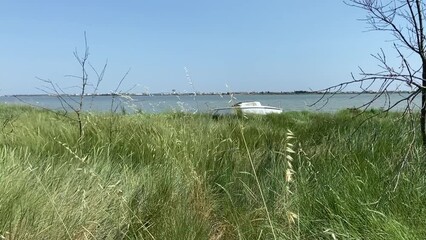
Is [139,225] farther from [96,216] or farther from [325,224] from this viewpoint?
[325,224]

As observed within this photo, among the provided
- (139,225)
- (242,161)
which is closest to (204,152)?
(242,161)

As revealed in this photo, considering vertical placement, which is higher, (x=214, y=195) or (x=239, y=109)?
(x=239, y=109)

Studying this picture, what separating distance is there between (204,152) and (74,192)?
5.52ft

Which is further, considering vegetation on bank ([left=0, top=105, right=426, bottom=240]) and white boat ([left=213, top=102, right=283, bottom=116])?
white boat ([left=213, top=102, right=283, bottom=116])

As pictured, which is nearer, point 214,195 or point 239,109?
point 214,195

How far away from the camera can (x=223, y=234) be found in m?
2.79

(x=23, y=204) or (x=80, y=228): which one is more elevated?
(x=23, y=204)

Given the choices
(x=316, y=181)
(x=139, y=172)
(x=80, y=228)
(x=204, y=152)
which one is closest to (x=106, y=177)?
(x=139, y=172)

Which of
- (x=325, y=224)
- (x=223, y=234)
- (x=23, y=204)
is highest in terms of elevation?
(x=23, y=204)

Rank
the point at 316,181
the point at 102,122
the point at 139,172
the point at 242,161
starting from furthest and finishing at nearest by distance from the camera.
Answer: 1. the point at 102,122
2. the point at 242,161
3. the point at 139,172
4. the point at 316,181

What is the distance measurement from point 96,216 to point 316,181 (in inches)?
57.9

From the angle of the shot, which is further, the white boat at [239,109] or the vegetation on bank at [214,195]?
the white boat at [239,109]

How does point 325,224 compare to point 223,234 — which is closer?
point 325,224

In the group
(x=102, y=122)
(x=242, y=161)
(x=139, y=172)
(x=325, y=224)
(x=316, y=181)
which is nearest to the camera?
(x=325, y=224)
